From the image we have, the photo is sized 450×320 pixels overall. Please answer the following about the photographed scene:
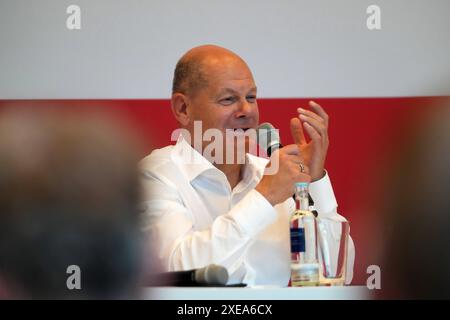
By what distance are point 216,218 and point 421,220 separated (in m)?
0.63

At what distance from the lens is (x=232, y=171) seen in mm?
2084

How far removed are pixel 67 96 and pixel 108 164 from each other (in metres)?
0.99

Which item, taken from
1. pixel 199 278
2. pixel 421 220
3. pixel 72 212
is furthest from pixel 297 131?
pixel 72 212

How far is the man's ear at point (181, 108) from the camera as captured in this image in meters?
2.12

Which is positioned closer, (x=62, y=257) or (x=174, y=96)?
(x=62, y=257)

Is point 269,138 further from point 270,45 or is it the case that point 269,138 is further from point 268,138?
point 270,45

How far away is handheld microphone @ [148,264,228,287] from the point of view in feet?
4.28

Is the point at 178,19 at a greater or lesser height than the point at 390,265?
greater

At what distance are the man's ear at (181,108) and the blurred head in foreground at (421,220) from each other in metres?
0.65

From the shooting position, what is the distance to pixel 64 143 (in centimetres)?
119

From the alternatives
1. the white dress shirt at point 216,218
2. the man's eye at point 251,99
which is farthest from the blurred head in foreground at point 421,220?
the man's eye at point 251,99

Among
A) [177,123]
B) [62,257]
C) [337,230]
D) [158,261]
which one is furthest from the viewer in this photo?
[177,123]
